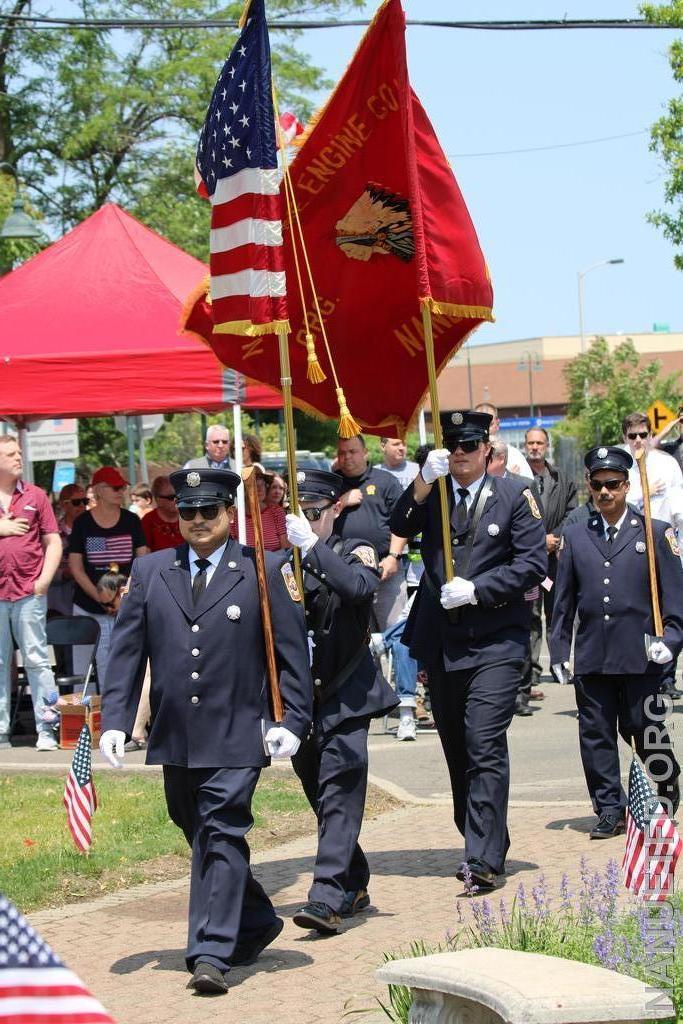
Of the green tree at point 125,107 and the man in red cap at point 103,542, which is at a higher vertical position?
the green tree at point 125,107

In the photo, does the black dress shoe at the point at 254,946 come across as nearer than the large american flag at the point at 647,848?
No

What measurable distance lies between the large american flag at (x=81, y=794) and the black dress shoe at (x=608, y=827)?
2603mm

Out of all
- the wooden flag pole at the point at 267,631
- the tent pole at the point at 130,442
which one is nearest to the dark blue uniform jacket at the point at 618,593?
the wooden flag pole at the point at 267,631

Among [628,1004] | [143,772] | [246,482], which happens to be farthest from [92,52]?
[628,1004]

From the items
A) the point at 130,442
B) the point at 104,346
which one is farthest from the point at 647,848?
the point at 130,442

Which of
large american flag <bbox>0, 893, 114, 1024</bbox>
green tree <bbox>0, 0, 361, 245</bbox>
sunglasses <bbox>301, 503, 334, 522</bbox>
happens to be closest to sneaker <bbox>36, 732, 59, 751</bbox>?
sunglasses <bbox>301, 503, 334, 522</bbox>

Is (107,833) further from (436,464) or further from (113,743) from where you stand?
(436,464)

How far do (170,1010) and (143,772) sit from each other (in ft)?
15.3

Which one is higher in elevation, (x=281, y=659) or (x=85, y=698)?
(x=281, y=659)

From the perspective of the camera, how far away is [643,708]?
8.67m

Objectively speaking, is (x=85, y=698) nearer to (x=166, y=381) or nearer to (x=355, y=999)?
(x=166, y=381)

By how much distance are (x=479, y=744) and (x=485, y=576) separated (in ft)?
2.54

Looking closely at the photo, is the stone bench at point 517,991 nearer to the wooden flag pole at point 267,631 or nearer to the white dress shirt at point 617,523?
the wooden flag pole at point 267,631

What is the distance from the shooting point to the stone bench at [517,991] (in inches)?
148
